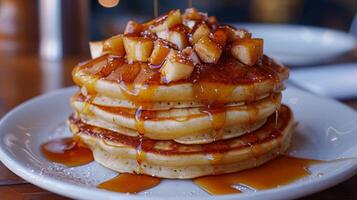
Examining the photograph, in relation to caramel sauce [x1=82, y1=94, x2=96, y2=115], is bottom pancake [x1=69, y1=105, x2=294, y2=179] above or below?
below

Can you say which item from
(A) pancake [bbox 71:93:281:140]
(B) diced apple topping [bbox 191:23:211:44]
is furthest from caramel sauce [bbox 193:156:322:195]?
(B) diced apple topping [bbox 191:23:211:44]

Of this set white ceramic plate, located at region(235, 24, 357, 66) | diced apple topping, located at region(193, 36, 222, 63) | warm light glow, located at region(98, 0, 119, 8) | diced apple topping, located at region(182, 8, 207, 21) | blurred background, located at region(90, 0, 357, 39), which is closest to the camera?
diced apple topping, located at region(193, 36, 222, 63)

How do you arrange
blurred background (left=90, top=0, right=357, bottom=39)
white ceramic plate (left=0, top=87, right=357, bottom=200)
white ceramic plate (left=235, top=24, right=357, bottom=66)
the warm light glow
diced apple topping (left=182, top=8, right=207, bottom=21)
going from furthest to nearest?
1. blurred background (left=90, top=0, right=357, bottom=39)
2. the warm light glow
3. white ceramic plate (left=235, top=24, right=357, bottom=66)
4. diced apple topping (left=182, top=8, right=207, bottom=21)
5. white ceramic plate (left=0, top=87, right=357, bottom=200)

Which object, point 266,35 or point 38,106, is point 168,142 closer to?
point 38,106

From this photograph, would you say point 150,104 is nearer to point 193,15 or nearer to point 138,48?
point 138,48

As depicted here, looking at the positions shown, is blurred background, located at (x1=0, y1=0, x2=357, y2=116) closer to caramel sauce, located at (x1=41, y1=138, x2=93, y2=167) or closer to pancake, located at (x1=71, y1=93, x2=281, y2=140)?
caramel sauce, located at (x1=41, y1=138, x2=93, y2=167)

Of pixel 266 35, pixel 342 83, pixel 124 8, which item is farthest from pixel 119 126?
pixel 124 8
